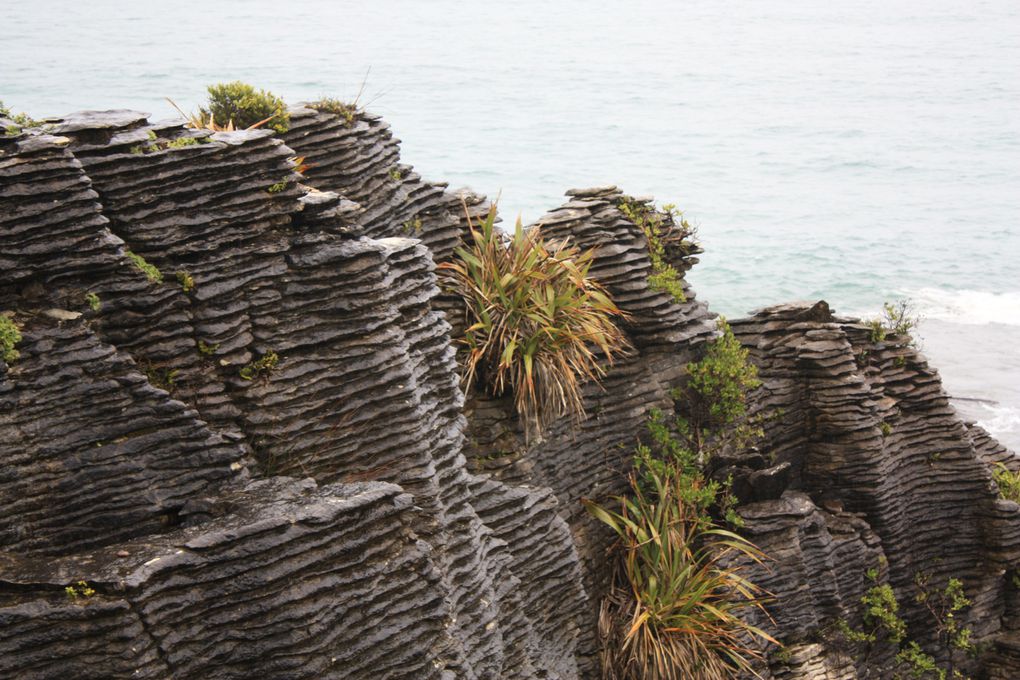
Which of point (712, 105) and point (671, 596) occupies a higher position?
point (671, 596)

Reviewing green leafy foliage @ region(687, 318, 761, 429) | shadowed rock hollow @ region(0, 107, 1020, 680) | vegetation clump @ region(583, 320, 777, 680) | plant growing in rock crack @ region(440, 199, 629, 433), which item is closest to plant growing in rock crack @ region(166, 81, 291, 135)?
shadowed rock hollow @ region(0, 107, 1020, 680)

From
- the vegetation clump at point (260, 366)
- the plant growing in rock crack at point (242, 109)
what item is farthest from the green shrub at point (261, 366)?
the plant growing in rock crack at point (242, 109)

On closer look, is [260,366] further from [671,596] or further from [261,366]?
[671,596]

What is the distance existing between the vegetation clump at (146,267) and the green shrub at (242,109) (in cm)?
306

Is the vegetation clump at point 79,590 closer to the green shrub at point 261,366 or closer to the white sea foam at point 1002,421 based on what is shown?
the green shrub at point 261,366

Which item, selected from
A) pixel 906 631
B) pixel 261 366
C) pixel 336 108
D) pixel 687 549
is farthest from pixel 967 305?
→ pixel 261 366

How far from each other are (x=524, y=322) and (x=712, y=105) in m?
49.2

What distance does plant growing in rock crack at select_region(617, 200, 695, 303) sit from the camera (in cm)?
1312

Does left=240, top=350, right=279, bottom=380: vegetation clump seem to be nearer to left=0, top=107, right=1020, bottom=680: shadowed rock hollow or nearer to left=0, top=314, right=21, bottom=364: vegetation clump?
left=0, top=107, right=1020, bottom=680: shadowed rock hollow

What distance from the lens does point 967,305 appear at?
36.6 metres

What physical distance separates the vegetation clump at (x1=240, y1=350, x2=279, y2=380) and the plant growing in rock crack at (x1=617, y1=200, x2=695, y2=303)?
6.13 metres

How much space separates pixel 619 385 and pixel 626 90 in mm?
47738

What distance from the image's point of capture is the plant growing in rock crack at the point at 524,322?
1128cm

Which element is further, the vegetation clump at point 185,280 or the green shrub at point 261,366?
the green shrub at point 261,366
